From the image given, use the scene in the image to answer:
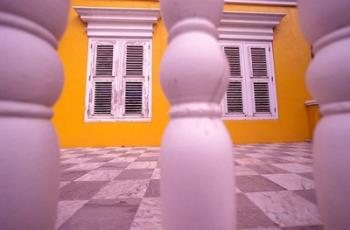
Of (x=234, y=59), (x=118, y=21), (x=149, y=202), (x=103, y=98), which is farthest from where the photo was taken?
(x=234, y=59)

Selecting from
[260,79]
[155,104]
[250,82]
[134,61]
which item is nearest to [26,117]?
[155,104]

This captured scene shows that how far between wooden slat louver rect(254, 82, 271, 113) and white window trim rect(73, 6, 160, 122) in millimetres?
1849

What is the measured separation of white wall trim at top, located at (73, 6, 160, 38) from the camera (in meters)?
3.32

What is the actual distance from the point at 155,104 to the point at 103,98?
2.86 feet

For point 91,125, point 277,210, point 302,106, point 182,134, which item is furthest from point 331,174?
point 302,106

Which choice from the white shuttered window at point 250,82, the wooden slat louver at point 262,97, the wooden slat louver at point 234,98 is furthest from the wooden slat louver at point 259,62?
the wooden slat louver at point 234,98

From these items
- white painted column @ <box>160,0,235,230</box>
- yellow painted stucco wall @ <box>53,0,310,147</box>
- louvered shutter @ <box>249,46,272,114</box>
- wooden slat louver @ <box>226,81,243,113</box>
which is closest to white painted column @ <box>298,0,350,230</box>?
white painted column @ <box>160,0,235,230</box>

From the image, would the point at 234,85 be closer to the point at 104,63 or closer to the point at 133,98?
the point at 133,98

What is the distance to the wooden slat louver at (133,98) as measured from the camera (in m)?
3.26

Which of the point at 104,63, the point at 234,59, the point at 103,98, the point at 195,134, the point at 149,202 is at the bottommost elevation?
the point at 149,202

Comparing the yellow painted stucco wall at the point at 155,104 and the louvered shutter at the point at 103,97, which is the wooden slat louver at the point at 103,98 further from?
the yellow painted stucco wall at the point at 155,104

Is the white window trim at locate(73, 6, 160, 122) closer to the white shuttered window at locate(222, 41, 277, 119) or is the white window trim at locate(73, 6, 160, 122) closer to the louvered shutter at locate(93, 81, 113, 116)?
the louvered shutter at locate(93, 81, 113, 116)

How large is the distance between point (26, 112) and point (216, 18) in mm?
349

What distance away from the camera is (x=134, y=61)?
3.37 meters
